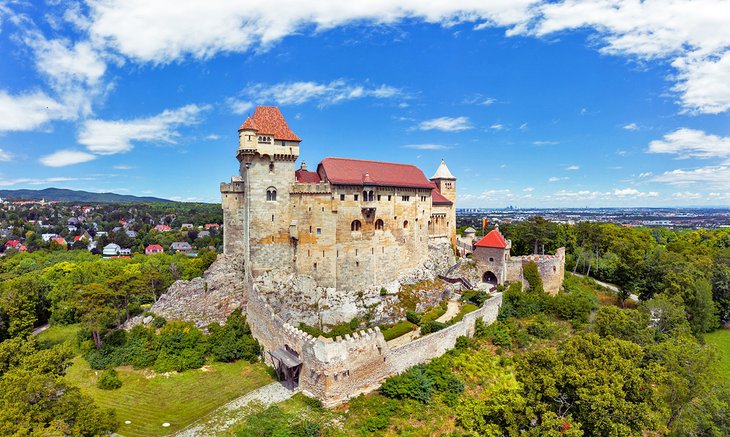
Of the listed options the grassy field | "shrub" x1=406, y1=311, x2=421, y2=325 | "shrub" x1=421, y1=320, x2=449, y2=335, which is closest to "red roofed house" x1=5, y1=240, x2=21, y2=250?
"shrub" x1=406, y1=311, x2=421, y2=325

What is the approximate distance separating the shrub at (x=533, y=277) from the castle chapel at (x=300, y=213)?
1660 cm

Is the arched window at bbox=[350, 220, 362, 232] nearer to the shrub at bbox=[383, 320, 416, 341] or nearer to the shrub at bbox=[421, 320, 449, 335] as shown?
the shrub at bbox=[383, 320, 416, 341]

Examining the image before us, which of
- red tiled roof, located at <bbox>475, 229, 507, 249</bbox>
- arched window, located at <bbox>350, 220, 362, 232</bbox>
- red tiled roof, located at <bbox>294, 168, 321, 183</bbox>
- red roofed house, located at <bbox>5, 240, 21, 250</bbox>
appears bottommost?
red roofed house, located at <bbox>5, 240, 21, 250</bbox>

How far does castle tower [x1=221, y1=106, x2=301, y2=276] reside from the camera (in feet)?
127

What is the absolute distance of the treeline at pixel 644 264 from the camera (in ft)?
137

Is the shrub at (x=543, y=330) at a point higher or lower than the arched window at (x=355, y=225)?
lower

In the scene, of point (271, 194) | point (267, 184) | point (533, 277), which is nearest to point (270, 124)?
point (267, 184)

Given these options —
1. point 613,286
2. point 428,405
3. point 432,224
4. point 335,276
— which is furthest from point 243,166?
point 613,286

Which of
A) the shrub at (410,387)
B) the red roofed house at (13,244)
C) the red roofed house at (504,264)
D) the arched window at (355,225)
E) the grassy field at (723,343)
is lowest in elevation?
the grassy field at (723,343)

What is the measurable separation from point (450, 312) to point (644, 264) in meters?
27.7

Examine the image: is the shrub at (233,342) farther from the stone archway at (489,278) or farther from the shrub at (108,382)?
the stone archway at (489,278)

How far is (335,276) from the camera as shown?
3984 centimetres

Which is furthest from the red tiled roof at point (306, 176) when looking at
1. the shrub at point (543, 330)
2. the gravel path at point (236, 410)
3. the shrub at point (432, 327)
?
the shrub at point (543, 330)

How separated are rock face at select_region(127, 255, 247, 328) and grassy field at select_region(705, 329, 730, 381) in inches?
1779
